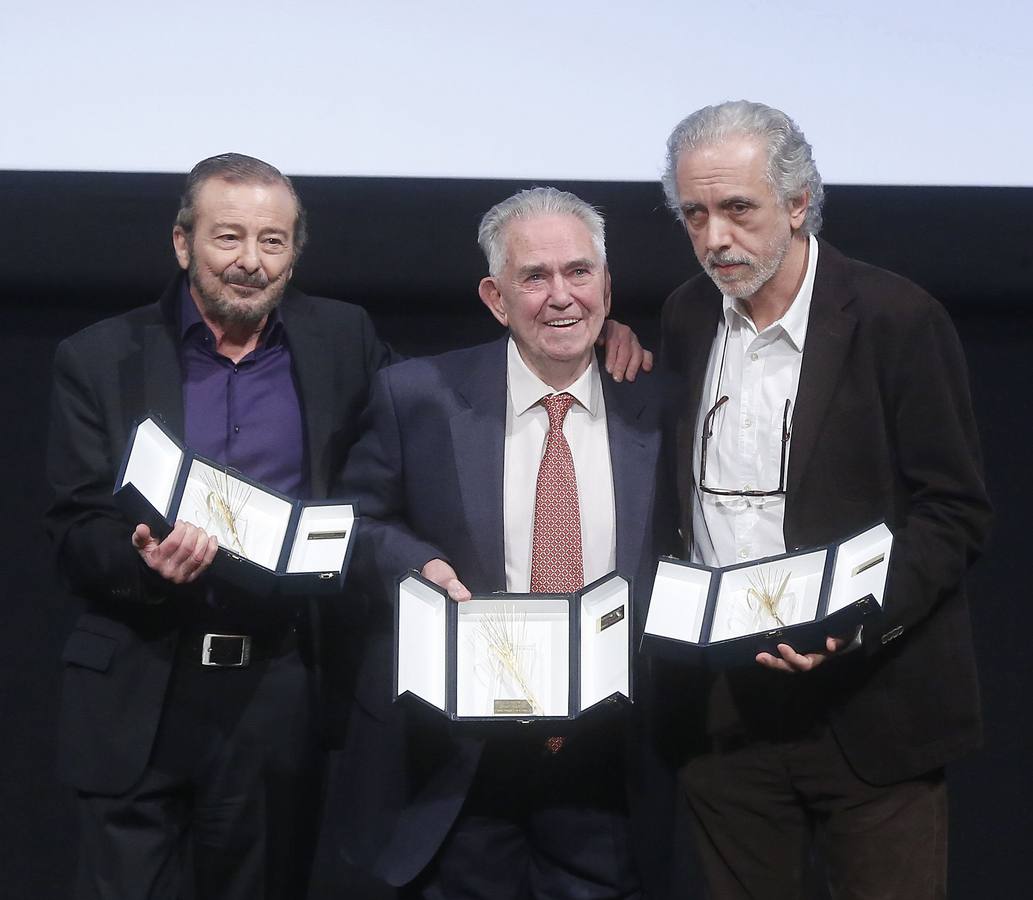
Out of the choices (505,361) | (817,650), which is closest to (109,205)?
(505,361)

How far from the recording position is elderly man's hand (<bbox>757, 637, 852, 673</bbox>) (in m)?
1.90

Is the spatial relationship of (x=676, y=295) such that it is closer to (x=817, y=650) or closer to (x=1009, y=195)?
(x=817, y=650)

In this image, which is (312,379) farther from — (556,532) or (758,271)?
(758,271)

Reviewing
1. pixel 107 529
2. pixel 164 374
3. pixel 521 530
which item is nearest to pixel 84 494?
pixel 107 529

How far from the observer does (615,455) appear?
2.08 meters

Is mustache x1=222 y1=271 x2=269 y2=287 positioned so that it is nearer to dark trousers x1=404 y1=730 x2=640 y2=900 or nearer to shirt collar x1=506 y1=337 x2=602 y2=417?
shirt collar x1=506 y1=337 x2=602 y2=417

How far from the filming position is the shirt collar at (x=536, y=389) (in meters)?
2.11

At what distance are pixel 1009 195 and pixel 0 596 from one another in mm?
2268

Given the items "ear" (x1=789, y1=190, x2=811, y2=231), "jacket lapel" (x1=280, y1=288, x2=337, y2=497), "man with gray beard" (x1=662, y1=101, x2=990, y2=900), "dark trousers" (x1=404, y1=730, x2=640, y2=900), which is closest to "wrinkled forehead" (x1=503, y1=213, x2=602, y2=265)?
"man with gray beard" (x1=662, y1=101, x2=990, y2=900)

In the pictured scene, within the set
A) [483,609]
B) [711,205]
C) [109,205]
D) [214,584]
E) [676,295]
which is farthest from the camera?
[109,205]

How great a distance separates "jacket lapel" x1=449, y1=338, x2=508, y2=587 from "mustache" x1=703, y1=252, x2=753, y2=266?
35 cm

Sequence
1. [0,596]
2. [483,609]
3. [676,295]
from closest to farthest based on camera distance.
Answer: [483,609] → [676,295] → [0,596]

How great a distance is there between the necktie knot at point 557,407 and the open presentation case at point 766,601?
0.96ft

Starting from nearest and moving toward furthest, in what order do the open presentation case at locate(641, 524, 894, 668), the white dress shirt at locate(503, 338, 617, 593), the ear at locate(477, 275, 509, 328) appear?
1. the open presentation case at locate(641, 524, 894, 668)
2. the white dress shirt at locate(503, 338, 617, 593)
3. the ear at locate(477, 275, 509, 328)
